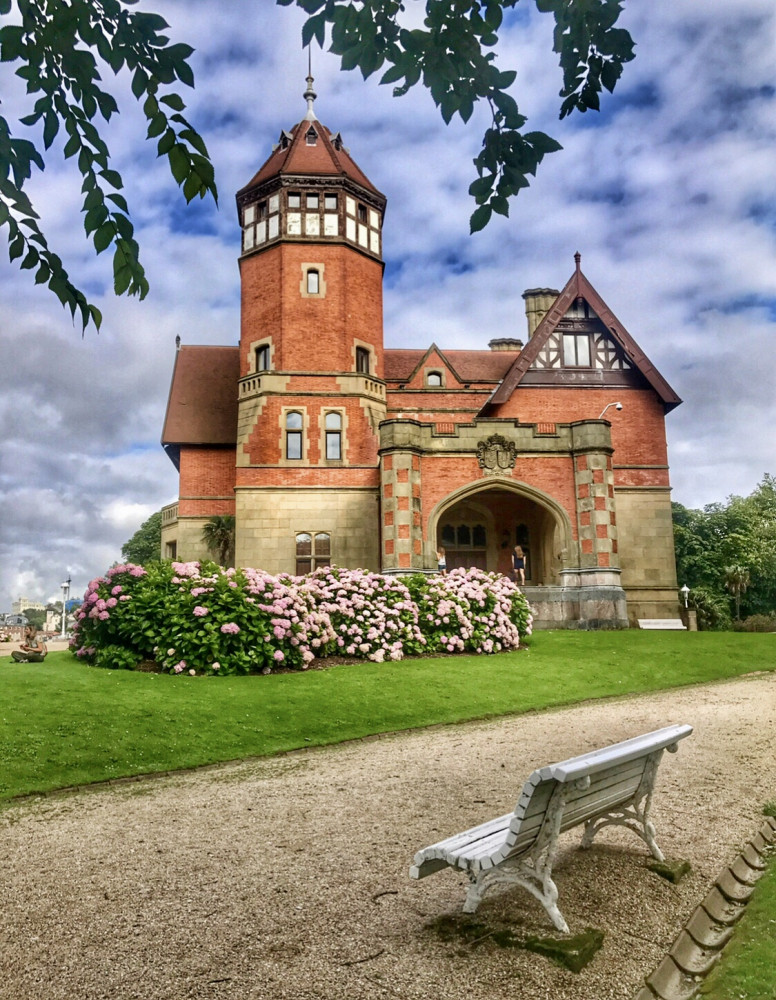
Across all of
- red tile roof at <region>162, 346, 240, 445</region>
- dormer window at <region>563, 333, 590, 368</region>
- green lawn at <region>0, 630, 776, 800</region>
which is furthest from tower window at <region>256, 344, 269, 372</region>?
green lawn at <region>0, 630, 776, 800</region>

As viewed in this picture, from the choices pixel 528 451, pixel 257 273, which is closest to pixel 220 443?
pixel 257 273

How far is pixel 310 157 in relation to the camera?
31.8 metres

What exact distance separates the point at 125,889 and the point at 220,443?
94.0ft

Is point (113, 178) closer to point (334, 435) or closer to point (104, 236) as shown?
point (104, 236)

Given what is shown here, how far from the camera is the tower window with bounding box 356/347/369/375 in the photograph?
30875mm

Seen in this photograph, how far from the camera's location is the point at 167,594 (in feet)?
48.8

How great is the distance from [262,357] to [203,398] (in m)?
5.47

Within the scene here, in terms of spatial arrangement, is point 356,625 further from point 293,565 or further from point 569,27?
point 569,27

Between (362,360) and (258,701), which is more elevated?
(362,360)

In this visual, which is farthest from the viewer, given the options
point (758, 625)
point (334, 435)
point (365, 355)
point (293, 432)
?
point (365, 355)

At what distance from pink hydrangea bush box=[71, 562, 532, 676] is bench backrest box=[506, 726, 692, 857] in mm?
9500

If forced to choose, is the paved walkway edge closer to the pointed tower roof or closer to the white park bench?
the white park bench

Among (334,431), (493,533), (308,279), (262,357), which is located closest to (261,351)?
(262,357)

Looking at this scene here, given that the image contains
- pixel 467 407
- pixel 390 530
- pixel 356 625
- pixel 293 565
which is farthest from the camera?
pixel 467 407
